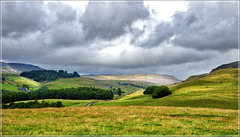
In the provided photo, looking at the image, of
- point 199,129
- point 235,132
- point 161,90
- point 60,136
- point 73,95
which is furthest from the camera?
point 73,95

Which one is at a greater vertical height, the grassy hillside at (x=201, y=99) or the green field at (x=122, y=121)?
the green field at (x=122, y=121)

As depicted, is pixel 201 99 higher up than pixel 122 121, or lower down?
lower down

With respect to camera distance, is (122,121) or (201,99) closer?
(122,121)

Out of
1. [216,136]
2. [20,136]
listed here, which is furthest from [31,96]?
[216,136]

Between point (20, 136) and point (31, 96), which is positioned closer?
point (20, 136)

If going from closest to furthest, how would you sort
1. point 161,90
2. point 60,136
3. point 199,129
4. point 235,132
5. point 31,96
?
point 60,136, point 235,132, point 199,129, point 161,90, point 31,96

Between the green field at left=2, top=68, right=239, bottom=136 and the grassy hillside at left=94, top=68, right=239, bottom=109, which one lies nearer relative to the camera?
the green field at left=2, top=68, right=239, bottom=136

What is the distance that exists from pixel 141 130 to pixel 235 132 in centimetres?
913

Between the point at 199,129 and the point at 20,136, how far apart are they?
17265mm

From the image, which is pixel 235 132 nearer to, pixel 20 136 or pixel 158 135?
pixel 158 135

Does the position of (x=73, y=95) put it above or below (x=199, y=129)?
below

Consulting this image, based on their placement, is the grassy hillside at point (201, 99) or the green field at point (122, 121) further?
the grassy hillside at point (201, 99)

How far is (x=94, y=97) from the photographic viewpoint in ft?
548

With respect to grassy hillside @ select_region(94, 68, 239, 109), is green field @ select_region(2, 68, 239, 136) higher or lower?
higher
